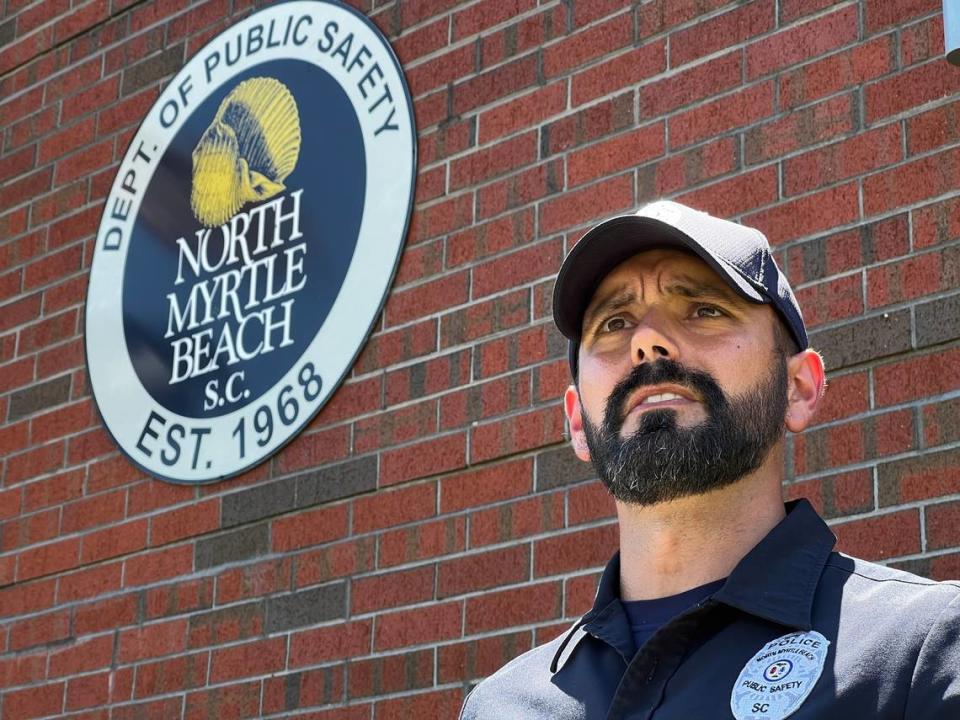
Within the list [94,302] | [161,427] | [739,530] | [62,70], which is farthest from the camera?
[62,70]

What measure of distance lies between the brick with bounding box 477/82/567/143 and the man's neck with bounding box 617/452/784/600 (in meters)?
1.79

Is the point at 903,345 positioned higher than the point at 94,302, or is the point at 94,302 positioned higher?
the point at 94,302

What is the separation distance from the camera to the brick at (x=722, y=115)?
3854mm

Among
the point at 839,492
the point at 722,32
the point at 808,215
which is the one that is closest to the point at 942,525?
the point at 839,492

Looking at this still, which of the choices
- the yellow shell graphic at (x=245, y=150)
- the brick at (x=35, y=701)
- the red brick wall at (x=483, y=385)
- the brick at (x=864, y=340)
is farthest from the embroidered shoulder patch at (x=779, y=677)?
the brick at (x=35, y=701)

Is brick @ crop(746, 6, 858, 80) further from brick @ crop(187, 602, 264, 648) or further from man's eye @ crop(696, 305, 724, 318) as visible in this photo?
brick @ crop(187, 602, 264, 648)

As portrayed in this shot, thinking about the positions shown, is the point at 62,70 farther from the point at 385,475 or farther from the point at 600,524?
the point at 600,524

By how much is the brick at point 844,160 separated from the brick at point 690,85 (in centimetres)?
29

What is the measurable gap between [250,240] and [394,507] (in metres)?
0.96

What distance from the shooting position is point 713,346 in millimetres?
2697

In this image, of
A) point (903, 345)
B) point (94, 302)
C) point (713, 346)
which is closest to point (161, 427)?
point (94, 302)

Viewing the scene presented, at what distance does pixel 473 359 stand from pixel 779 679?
2073 millimetres

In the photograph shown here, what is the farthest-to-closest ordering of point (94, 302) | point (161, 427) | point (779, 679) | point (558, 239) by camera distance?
point (94, 302) → point (161, 427) → point (558, 239) → point (779, 679)

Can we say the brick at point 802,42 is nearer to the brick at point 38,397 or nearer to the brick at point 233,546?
the brick at point 233,546
